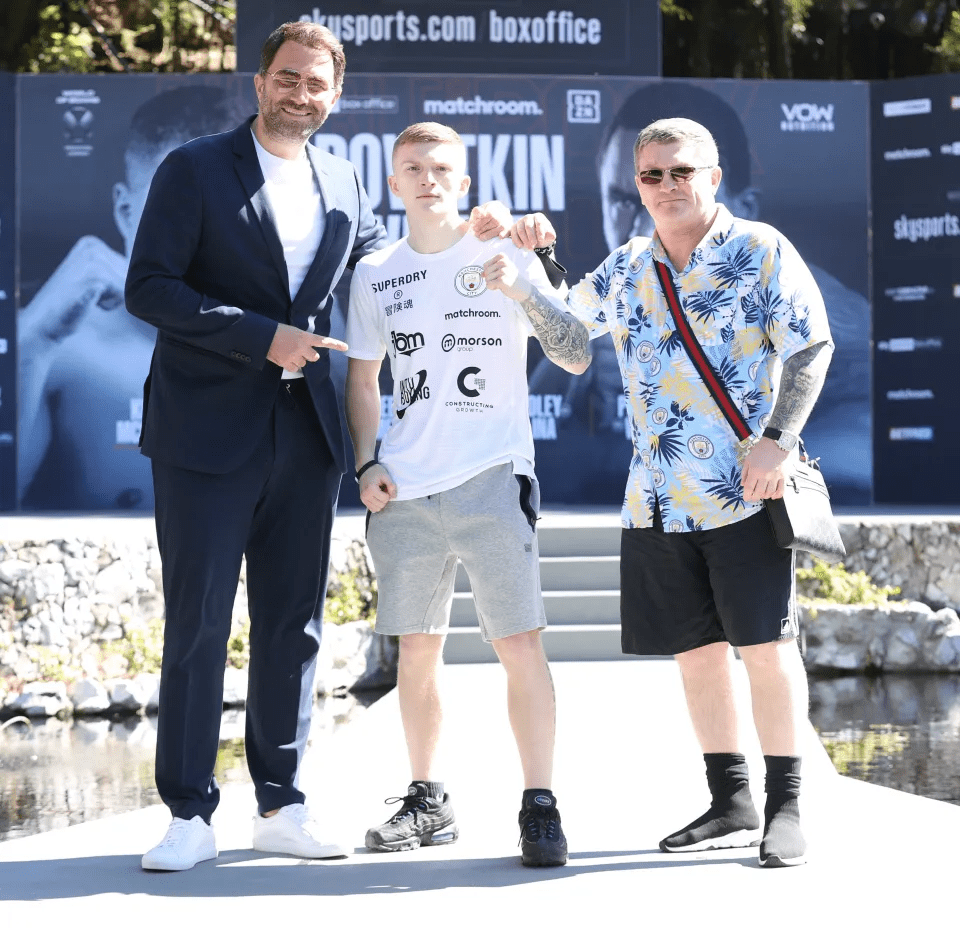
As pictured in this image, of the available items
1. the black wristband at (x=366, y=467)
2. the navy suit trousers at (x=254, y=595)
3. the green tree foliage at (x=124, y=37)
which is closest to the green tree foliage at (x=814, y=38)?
the green tree foliage at (x=124, y=37)

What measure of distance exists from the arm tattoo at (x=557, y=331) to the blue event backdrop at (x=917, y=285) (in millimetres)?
7007

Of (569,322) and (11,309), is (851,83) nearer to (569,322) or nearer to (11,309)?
(11,309)

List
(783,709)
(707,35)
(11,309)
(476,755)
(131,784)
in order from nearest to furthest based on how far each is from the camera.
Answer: (783,709)
(476,755)
(131,784)
(11,309)
(707,35)

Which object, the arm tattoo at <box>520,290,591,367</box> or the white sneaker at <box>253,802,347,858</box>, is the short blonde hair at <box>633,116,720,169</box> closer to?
the arm tattoo at <box>520,290,591,367</box>

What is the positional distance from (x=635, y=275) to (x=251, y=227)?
86cm

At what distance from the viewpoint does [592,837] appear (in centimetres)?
342

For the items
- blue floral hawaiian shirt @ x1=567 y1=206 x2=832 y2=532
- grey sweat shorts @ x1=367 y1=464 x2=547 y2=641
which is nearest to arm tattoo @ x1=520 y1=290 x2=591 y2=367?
blue floral hawaiian shirt @ x1=567 y1=206 x2=832 y2=532

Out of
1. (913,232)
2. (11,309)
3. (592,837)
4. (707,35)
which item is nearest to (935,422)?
(913,232)

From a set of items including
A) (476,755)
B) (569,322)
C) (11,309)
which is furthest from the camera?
(11,309)

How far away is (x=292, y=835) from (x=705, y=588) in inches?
42.1

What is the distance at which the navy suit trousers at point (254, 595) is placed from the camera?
125 inches

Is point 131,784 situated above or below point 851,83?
below

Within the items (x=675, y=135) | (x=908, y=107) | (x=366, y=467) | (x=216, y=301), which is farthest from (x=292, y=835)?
(x=908, y=107)

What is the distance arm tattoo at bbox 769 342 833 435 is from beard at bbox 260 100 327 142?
46.1 inches
